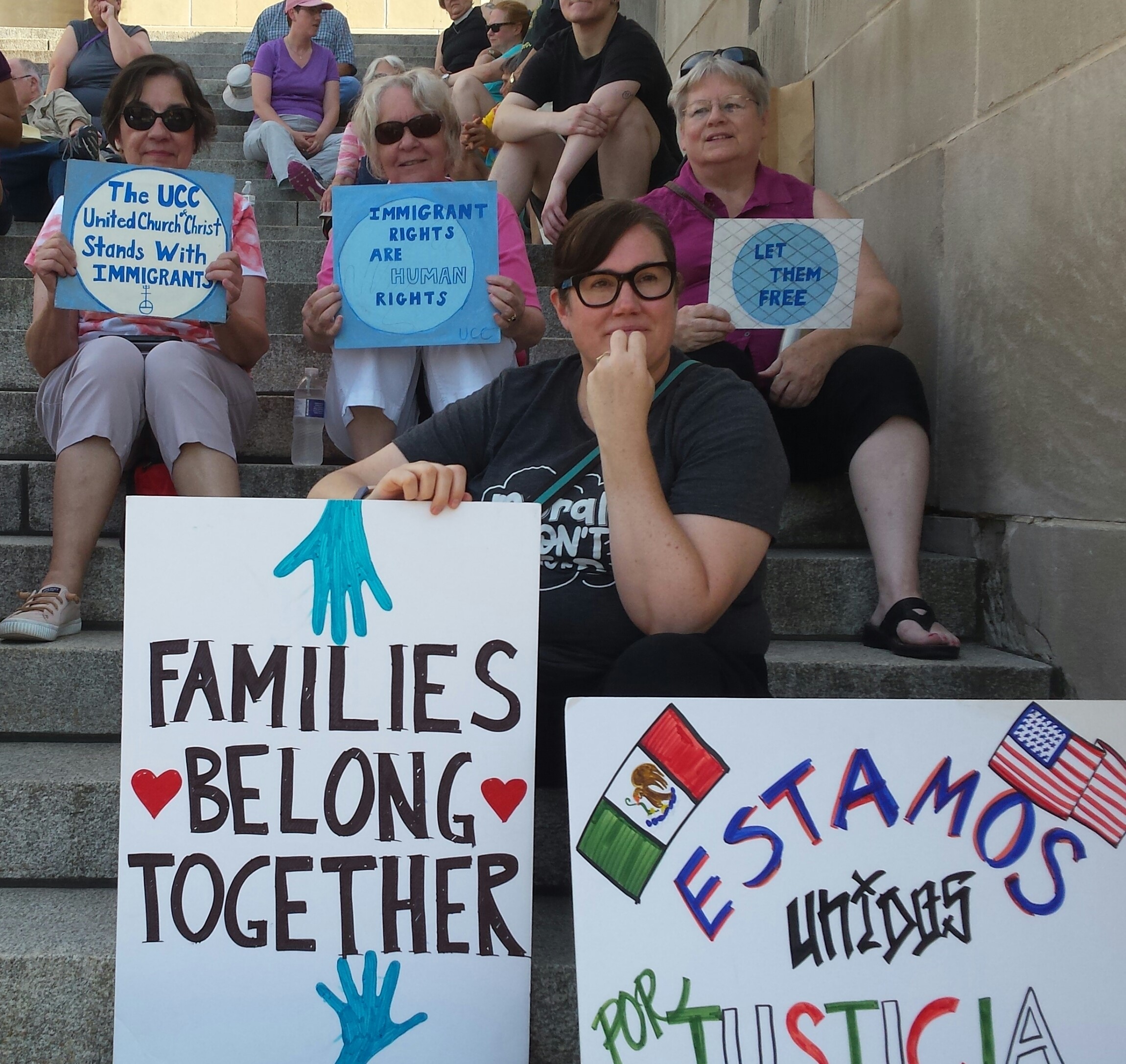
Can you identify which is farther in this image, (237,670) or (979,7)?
(979,7)

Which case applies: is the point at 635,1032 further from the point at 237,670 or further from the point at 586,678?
the point at 237,670

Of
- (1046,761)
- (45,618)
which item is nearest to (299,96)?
(45,618)

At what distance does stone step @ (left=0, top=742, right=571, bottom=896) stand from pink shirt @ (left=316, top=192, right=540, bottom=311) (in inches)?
49.9

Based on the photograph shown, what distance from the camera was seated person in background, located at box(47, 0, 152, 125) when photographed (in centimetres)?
552

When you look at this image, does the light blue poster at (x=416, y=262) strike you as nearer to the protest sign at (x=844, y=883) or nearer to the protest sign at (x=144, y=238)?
the protest sign at (x=144, y=238)

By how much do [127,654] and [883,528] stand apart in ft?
5.24

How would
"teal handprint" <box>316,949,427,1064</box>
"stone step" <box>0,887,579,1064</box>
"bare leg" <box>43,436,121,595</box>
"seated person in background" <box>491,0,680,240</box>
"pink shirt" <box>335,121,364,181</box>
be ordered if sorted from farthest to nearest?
"seated person in background" <box>491,0,680,240</box>
"pink shirt" <box>335,121,364,181</box>
"bare leg" <box>43,436,121,595</box>
"stone step" <box>0,887,579,1064</box>
"teal handprint" <box>316,949,427,1064</box>

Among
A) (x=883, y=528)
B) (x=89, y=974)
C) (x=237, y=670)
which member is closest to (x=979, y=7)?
(x=883, y=528)

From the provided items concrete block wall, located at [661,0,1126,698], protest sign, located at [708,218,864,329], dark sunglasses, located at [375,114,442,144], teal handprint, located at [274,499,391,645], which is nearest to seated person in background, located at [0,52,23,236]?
dark sunglasses, located at [375,114,442,144]

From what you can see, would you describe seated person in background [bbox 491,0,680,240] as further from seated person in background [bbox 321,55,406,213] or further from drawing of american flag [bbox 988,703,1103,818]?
drawing of american flag [bbox 988,703,1103,818]

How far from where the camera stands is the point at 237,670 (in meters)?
1.49

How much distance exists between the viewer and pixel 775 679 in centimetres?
226

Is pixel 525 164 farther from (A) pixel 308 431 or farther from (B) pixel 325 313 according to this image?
(B) pixel 325 313

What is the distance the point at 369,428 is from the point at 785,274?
1.02 metres
